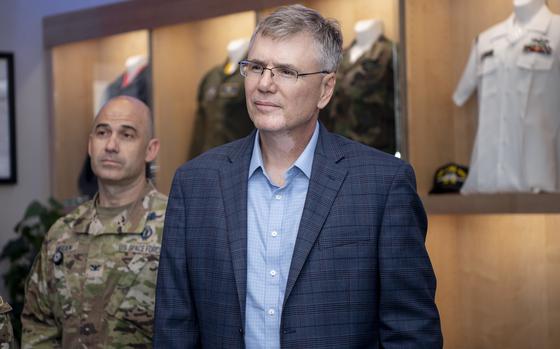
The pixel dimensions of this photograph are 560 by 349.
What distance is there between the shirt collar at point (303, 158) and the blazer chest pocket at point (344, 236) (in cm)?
15

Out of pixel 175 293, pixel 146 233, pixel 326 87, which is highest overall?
pixel 326 87

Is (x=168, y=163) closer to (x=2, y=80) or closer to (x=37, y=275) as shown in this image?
(x=2, y=80)

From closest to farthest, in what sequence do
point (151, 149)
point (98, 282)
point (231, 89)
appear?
point (98, 282) → point (151, 149) → point (231, 89)

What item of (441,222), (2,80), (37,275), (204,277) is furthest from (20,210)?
(204,277)

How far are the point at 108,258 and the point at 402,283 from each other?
1.09 meters

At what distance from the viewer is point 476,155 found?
16.1 ft

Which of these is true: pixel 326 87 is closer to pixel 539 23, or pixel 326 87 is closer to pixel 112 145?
pixel 112 145

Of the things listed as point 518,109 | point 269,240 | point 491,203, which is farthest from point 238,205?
point 518,109

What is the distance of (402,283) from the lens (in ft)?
7.13

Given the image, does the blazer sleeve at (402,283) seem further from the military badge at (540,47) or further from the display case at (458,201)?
the military badge at (540,47)

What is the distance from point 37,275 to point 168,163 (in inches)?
123

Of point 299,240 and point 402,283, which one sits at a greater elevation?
point 299,240

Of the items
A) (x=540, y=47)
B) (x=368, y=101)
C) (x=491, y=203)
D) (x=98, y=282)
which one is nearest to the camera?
(x=98, y=282)

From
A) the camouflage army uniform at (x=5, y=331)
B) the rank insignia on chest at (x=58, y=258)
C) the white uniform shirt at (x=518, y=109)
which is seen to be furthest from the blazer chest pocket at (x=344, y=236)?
the white uniform shirt at (x=518, y=109)
